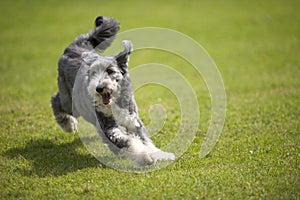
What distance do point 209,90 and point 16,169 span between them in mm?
5833

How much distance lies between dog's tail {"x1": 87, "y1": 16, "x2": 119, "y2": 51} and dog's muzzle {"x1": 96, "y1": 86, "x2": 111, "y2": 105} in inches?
66.8

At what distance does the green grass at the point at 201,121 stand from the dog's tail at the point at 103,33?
177 centimetres

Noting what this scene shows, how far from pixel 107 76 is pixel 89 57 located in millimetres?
657

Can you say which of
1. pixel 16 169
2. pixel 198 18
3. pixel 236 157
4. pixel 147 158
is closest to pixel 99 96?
pixel 147 158

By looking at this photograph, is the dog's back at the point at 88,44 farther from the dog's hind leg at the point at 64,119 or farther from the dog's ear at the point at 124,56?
the dog's ear at the point at 124,56

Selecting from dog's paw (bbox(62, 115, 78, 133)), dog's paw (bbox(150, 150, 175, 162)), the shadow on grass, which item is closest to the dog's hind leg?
dog's paw (bbox(62, 115, 78, 133))

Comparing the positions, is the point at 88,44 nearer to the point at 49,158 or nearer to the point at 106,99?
the point at 106,99

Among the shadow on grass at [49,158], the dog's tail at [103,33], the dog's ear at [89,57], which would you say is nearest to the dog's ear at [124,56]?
the dog's ear at [89,57]

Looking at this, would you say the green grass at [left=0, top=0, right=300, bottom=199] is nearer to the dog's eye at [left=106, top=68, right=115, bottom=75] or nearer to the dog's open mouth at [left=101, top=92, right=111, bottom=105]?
the dog's open mouth at [left=101, top=92, right=111, bottom=105]

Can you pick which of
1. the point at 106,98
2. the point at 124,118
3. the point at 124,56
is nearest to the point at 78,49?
the point at 124,56

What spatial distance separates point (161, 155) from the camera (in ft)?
20.6

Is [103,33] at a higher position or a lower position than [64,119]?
higher

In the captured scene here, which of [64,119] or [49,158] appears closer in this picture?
[49,158]

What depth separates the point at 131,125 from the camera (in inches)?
253
